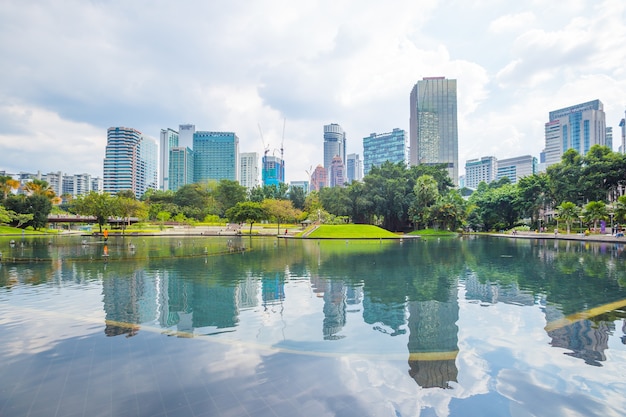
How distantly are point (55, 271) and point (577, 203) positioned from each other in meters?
72.1

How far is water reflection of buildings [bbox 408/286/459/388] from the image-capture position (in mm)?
6305

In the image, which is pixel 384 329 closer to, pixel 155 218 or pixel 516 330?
pixel 516 330

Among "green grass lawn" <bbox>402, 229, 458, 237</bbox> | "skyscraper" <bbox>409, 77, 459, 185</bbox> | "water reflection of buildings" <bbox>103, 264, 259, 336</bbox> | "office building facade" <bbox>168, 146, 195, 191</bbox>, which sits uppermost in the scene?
"skyscraper" <bbox>409, 77, 459, 185</bbox>

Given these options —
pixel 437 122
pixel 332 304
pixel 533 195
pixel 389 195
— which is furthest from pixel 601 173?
pixel 437 122

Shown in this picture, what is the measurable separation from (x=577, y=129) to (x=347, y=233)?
180541mm

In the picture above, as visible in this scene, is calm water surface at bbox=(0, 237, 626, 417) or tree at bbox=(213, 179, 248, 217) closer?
calm water surface at bbox=(0, 237, 626, 417)

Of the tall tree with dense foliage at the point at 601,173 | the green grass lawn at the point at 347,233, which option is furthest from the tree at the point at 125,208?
the tall tree with dense foliage at the point at 601,173

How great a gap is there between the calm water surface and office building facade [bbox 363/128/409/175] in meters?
169

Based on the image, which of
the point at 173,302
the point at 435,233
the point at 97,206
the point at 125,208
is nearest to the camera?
the point at 173,302

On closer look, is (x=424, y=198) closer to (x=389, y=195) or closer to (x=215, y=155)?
(x=389, y=195)

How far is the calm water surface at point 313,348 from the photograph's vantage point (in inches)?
213

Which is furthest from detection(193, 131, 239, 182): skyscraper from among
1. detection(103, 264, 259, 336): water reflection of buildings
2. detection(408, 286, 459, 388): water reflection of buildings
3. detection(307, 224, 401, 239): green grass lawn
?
detection(408, 286, 459, 388): water reflection of buildings

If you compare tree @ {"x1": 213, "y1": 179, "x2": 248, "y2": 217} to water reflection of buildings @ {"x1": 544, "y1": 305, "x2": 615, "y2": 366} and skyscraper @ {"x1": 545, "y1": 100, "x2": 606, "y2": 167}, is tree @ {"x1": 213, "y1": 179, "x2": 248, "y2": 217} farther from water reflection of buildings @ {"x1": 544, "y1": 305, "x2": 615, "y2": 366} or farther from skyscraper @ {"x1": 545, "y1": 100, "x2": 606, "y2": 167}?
skyscraper @ {"x1": 545, "y1": 100, "x2": 606, "y2": 167}

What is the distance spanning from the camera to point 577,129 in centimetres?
17350
